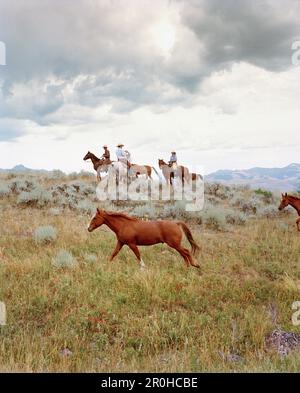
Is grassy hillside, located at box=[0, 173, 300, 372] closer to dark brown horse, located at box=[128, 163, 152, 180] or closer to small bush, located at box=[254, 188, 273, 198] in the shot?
small bush, located at box=[254, 188, 273, 198]

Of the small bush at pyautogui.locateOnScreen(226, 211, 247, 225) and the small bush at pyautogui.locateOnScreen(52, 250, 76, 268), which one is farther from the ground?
the small bush at pyautogui.locateOnScreen(226, 211, 247, 225)

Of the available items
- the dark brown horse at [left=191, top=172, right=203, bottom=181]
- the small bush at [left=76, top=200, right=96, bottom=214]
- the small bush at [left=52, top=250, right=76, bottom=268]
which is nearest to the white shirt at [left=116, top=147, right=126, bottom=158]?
the dark brown horse at [left=191, top=172, right=203, bottom=181]

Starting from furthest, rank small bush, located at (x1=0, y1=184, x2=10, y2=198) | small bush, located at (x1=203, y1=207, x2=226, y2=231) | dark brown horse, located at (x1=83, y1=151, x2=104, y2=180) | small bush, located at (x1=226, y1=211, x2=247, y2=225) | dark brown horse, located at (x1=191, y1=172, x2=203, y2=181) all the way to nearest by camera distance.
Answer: dark brown horse, located at (x1=191, y1=172, x2=203, y2=181), dark brown horse, located at (x1=83, y1=151, x2=104, y2=180), small bush, located at (x1=0, y1=184, x2=10, y2=198), small bush, located at (x1=226, y1=211, x2=247, y2=225), small bush, located at (x1=203, y1=207, x2=226, y2=231)

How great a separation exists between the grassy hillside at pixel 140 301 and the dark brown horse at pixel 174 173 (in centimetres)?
1223

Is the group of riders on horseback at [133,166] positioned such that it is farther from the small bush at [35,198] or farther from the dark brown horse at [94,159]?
the small bush at [35,198]

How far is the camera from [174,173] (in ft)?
86.9

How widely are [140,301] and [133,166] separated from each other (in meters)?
19.2

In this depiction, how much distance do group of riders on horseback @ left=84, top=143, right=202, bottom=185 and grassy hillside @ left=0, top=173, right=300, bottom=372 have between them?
10904 millimetres

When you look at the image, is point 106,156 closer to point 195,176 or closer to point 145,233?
point 195,176

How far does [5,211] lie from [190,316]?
1075cm

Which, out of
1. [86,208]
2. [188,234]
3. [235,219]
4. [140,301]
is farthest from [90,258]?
[235,219]

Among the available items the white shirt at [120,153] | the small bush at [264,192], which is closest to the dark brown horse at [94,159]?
the white shirt at [120,153]

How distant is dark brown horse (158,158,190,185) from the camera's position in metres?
26.4
